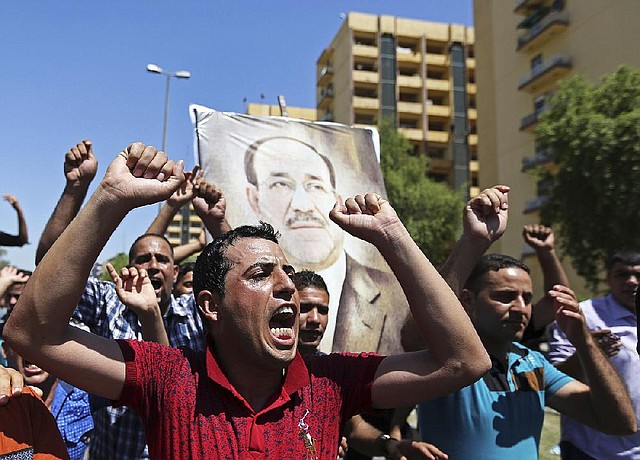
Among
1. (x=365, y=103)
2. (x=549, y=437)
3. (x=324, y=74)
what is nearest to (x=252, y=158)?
(x=549, y=437)

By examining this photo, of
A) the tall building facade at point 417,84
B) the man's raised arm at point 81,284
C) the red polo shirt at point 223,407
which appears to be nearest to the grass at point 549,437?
the red polo shirt at point 223,407

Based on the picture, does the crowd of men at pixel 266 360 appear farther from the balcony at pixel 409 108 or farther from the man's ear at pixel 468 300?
the balcony at pixel 409 108

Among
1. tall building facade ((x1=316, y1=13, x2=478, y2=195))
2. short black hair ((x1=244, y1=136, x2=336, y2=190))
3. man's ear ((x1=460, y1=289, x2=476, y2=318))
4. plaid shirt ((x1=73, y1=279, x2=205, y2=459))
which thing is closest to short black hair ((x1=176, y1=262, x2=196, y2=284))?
short black hair ((x1=244, y1=136, x2=336, y2=190))

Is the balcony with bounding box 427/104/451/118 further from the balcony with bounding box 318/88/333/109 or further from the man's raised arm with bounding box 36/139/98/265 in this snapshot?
the man's raised arm with bounding box 36/139/98/265

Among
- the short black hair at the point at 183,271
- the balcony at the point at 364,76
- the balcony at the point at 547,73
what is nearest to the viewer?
the short black hair at the point at 183,271

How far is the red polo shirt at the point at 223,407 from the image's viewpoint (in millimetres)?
1870

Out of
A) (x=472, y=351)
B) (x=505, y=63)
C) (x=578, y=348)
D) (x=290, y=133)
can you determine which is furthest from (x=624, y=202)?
(x=505, y=63)

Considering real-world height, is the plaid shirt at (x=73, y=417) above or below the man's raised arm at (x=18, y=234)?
below

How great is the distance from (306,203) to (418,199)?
2555 centimetres

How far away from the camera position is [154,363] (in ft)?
6.47

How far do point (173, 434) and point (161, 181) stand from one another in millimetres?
699

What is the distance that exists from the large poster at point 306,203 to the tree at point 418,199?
24479 mm

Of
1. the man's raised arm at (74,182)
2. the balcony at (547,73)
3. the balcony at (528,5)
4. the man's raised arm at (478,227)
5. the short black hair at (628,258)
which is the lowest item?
the man's raised arm at (478,227)

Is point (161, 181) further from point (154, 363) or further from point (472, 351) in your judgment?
point (472, 351)
